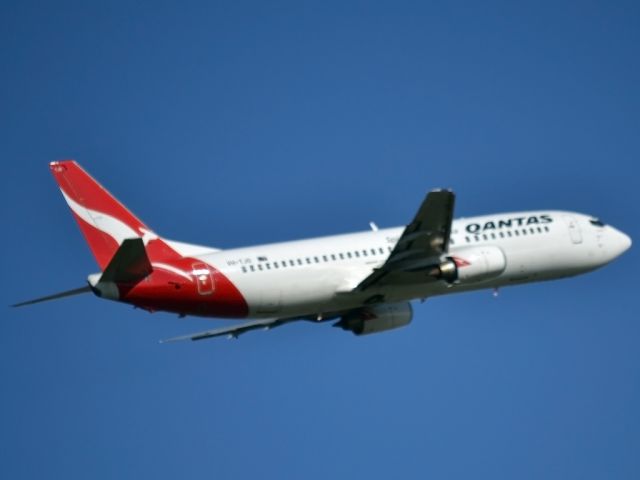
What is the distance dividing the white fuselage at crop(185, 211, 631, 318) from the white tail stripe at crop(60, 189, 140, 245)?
329cm

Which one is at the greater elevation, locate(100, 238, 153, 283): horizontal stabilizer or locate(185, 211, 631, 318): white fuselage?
locate(185, 211, 631, 318): white fuselage

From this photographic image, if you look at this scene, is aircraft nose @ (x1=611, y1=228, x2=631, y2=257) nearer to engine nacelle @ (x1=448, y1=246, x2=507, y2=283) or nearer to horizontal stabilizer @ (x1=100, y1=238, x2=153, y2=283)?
engine nacelle @ (x1=448, y1=246, x2=507, y2=283)

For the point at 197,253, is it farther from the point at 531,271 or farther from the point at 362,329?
the point at 531,271

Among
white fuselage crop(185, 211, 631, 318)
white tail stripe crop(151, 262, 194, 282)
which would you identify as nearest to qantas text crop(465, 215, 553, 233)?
white fuselage crop(185, 211, 631, 318)

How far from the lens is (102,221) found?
181ft

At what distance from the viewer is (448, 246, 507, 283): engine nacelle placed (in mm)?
56406

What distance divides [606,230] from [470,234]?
821 centimetres

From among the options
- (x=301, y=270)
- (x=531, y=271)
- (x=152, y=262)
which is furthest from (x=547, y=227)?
(x=152, y=262)

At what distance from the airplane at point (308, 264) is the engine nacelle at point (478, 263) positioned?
5 centimetres

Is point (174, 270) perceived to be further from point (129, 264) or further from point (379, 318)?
point (379, 318)

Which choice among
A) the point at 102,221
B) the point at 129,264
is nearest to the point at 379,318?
the point at 102,221

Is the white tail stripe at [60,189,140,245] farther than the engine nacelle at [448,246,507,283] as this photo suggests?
No

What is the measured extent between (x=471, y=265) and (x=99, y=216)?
1513 centimetres

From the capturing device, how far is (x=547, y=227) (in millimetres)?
61188
